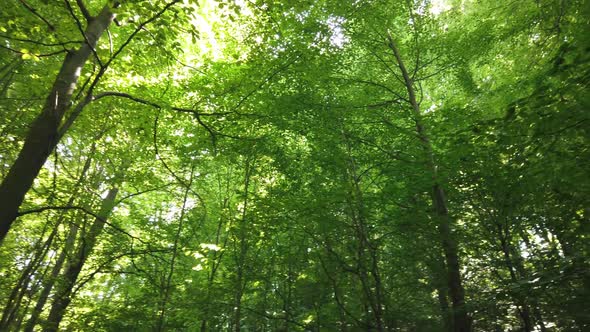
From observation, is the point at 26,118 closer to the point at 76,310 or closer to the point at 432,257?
the point at 76,310

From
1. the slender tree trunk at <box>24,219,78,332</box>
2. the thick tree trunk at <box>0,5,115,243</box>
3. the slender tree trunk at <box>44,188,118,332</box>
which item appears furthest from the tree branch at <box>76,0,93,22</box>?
the slender tree trunk at <box>44,188,118,332</box>

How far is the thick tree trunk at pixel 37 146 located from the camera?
2.98m

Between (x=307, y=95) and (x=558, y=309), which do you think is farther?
(x=307, y=95)


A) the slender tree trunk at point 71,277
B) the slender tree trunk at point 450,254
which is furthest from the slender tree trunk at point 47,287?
the slender tree trunk at point 450,254

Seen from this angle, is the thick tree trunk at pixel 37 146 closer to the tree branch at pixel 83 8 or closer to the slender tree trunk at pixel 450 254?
the tree branch at pixel 83 8

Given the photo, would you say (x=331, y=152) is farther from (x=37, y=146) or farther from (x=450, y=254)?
(x=37, y=146)

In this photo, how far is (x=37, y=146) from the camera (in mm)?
3152

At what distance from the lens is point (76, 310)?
905 cm

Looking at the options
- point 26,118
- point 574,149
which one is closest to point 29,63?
point 26,118

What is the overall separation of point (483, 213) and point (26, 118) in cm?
910

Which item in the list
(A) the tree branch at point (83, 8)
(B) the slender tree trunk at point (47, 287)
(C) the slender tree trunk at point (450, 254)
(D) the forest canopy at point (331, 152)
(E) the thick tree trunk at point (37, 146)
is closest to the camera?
(E) the thick tree trunk at point (37, 146)

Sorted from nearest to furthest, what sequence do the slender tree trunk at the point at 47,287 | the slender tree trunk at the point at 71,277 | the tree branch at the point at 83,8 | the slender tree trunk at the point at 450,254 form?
the tree branch at the point at 83,8 → the slender tree trunk at the point at 450,254 → the slender tree trunk at the point at 47,287 → the slender tree trunk at the point at 71,277

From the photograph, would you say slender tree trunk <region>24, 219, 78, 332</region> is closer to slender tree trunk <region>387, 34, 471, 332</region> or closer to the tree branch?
→ the tree branch

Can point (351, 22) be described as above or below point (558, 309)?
above
